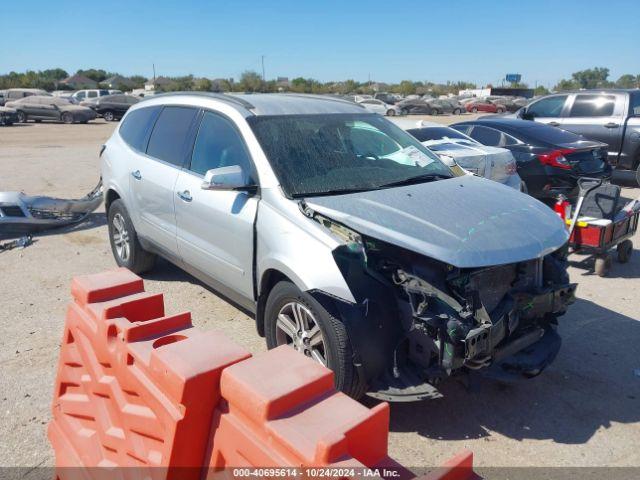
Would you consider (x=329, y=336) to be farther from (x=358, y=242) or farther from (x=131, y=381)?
(x=131, y=381)

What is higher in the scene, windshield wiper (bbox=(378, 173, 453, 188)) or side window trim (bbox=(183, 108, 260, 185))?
side window trim (bbox=(183, 108, 260, 185))

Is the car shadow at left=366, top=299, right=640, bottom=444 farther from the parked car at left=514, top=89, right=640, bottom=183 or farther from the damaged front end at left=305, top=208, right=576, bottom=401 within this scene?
the parked car at left=514, top=89, right=640, bottom=183

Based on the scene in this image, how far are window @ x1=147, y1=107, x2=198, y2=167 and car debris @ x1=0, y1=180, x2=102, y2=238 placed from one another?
321 cm

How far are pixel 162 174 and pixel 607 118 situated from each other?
9963 millimetres

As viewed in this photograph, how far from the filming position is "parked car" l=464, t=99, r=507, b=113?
4425cm

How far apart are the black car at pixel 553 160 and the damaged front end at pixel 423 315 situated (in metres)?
5.32

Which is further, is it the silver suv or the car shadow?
the car shadow


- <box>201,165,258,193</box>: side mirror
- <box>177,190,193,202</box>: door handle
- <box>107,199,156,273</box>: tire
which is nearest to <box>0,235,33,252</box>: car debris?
<box>107,199,156,273</box>: tire

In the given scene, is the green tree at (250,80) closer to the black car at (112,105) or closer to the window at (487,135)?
the black car at (112,105)

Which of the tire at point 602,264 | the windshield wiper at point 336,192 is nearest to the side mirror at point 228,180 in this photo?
the windshield wiper at point 336,192

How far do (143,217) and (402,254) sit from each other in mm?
2955

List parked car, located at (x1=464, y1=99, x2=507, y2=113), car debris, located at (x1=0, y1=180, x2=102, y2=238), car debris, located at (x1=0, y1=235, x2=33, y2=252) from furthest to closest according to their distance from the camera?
parked car, located at (x1=464, y1=99, x2=507, y2=113) → car debris, located at (x1=0, y1=180, x2=102, y2=238) → car debris, located at (x1=0, y1=235, x2=33, y2=252)

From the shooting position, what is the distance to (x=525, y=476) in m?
2.81

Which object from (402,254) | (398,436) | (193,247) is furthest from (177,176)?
(398,436)
